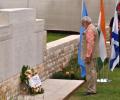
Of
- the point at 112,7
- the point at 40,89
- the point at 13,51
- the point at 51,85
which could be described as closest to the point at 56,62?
the point at 51,85

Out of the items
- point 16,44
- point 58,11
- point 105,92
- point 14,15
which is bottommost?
point 105,92

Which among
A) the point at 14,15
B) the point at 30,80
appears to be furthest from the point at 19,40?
the point at 30,80

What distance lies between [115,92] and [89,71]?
1.05 m

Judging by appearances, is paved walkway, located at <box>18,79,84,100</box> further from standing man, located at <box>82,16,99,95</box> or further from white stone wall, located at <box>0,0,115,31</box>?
white stone wall, located at <box>0,0,115,31</box>

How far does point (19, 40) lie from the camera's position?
11047 millimetres

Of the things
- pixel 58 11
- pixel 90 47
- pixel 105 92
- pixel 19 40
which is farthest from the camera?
pixel 58 11

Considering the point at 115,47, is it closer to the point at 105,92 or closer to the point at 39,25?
the point at 105,92

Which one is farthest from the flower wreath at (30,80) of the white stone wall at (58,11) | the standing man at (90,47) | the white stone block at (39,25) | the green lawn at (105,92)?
the white stone wall at (58,11)

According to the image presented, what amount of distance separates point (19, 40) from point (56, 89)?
1.74 m

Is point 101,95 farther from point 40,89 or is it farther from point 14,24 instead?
point 14,24

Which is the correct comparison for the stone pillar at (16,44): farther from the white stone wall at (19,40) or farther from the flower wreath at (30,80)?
the flower wreath at (30,80)

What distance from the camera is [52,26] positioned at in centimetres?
2775

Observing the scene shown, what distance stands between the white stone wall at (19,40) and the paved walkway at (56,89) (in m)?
0.62

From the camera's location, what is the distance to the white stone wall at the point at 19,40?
399 inches
